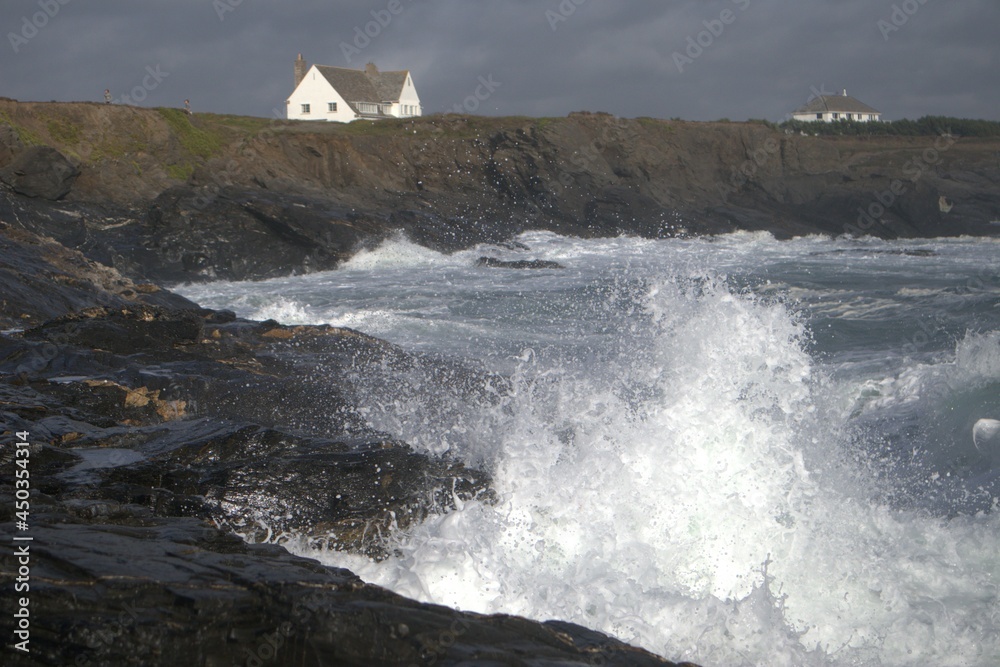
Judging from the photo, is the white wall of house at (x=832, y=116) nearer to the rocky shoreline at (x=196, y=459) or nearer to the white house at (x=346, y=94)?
the white house at (x=346, y=94)

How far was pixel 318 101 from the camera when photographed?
47594 millimetres

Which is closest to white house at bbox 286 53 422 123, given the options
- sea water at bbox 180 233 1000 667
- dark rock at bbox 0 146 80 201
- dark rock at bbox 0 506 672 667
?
dark rock at bbox 0 146 80 201

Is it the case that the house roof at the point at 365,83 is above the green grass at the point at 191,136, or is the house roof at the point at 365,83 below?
above

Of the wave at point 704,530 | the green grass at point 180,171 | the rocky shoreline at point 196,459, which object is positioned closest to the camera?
the rocky shoreline at point 196,459

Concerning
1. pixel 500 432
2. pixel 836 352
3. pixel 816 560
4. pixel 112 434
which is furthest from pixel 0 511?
pixel 836 352

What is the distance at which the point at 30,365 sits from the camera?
22.1ft

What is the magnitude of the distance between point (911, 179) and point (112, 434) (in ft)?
124

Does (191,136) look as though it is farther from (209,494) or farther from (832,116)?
(832,116)

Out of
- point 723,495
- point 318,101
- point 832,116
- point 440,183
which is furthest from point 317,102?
point 723,495

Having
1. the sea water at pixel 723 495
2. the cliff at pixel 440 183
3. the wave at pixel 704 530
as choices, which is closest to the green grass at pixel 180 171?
the cliff at pixel 440 183

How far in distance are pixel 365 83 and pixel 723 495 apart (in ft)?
155

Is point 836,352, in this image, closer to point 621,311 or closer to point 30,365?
point 621,311

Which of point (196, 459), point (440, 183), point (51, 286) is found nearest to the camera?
point (196, 459)

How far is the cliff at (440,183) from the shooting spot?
21.9 m
